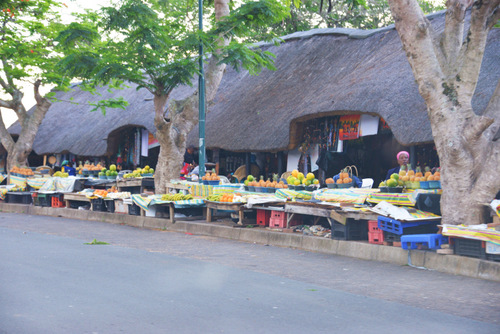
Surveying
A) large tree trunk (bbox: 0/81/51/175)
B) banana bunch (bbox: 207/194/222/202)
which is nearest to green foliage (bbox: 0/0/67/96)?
large tree trunk (bbox: 0/81/51/175)

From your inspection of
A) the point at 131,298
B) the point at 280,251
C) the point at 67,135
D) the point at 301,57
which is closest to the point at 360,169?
the point at 301,57

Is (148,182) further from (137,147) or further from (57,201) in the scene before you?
(137,147)

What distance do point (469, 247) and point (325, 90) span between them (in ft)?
26.1

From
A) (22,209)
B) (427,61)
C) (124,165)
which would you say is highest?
(427,61)

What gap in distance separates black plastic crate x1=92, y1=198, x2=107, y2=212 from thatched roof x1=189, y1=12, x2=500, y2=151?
3699 mm

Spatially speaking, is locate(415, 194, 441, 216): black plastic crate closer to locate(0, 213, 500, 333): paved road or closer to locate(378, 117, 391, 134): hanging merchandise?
locate(0, 213, 500, 333): paved road

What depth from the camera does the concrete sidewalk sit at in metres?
8.83

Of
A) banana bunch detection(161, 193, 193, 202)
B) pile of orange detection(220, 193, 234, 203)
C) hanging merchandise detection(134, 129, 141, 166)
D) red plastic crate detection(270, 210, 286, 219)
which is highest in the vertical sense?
hanging merchandise detection(134, 129, 141, 166)

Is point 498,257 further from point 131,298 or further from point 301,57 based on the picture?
point 301,57

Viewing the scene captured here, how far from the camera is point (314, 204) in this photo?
11.9m

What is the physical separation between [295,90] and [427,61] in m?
7.89

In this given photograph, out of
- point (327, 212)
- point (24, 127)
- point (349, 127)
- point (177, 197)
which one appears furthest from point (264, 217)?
point (24, 127)

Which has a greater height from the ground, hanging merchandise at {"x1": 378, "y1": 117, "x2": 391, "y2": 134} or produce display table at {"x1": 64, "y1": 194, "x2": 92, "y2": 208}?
hanging merchandise at {"x1": 378, "y1": 117, "x2": 391, "y2": 134}

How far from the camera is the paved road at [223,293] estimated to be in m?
5.54
